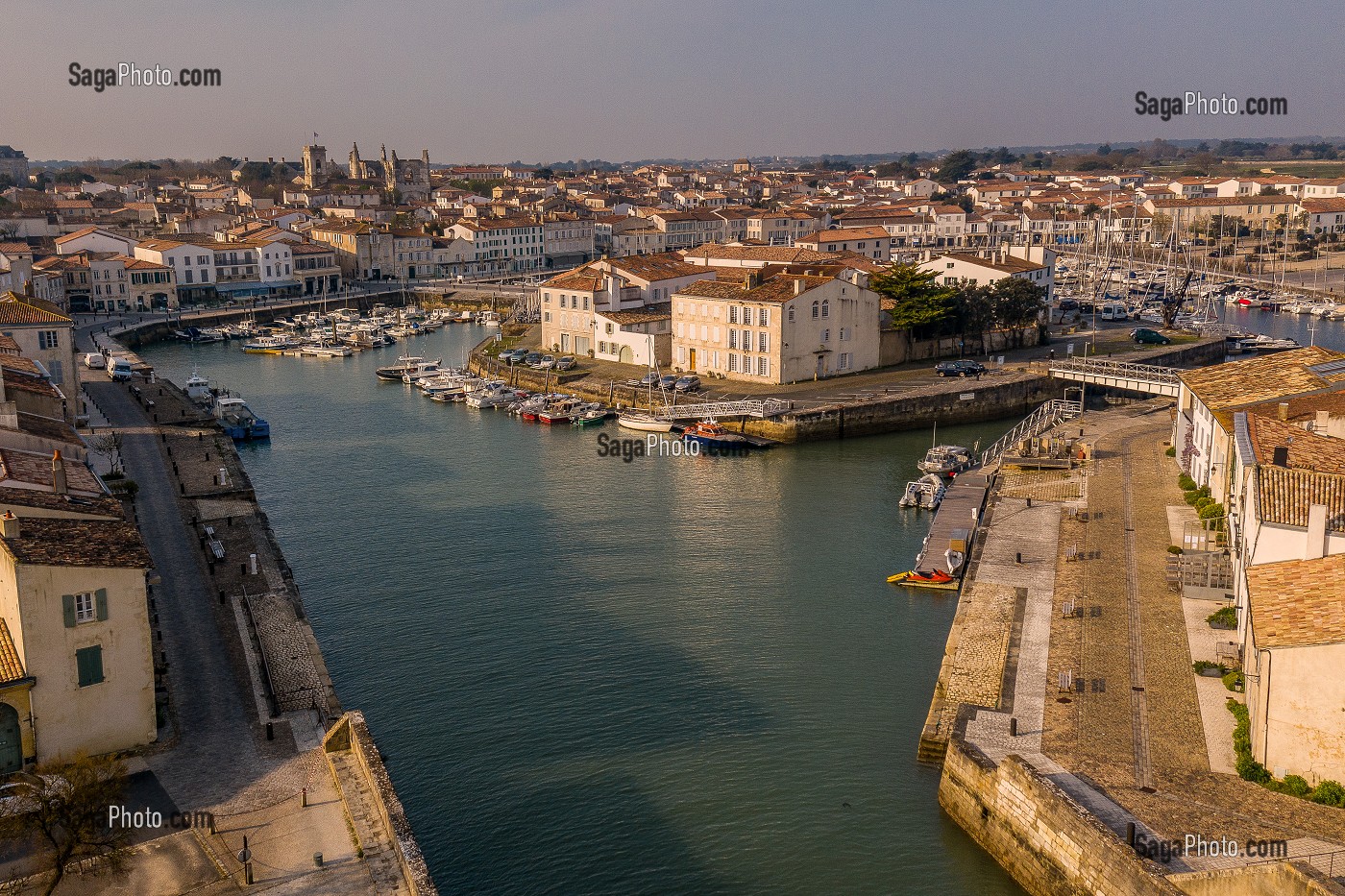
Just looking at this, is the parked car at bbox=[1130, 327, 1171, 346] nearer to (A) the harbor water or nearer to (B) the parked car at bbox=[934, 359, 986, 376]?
(B) the parked car at bbox=[934, 359, 986, 376]

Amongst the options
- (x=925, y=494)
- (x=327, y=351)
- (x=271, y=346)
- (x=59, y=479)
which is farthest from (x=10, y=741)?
(x=271, y=346)

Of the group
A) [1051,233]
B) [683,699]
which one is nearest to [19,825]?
[683,699]

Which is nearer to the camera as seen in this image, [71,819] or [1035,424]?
[71,819]

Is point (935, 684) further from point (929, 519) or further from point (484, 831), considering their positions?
point (929, 519)

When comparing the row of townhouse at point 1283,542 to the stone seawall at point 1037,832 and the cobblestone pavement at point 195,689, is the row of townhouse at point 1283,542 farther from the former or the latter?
the cobblestone pavement at point 195,689

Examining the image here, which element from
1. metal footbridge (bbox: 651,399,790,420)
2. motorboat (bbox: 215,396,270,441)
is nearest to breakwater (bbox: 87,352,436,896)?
motorboat (bbox: 215,396,270,441)

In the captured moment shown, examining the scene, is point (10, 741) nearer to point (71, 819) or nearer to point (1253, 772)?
point (71, 819)
